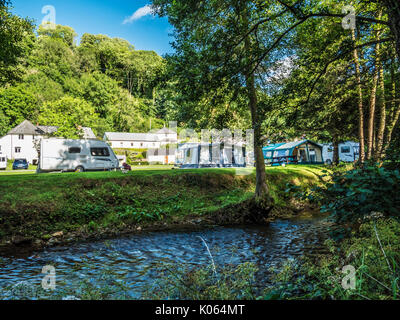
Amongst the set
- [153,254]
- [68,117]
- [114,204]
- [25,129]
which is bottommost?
[153,254]

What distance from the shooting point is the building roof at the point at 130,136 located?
70.7 m

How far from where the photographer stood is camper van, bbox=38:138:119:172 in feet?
59.6

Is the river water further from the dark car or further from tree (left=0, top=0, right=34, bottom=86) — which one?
the dark car

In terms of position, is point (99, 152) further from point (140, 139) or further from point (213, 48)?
point (140, 139)

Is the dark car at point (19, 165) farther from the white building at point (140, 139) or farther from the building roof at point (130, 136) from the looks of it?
the building roof at point (130, 136)

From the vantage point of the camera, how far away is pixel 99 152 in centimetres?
1953

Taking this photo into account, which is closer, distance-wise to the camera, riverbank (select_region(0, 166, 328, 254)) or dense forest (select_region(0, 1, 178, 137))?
riverbank (select_region(0, 166, 328, 254))

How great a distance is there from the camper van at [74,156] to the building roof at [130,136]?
52868 mm

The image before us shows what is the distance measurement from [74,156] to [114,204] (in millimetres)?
8824

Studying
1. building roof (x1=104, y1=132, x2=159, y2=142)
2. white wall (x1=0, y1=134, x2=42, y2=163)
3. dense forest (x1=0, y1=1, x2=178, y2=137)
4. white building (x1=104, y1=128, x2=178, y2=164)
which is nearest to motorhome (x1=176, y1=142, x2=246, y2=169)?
dense forest (x1=0, y1=1, x2=178, y2=137)

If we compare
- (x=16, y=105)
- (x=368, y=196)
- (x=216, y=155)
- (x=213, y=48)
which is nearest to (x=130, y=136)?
(x=16, y=105)

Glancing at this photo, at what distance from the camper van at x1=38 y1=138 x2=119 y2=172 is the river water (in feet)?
35.7
